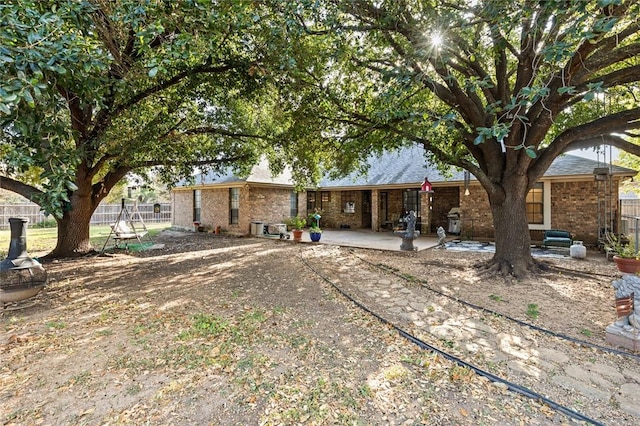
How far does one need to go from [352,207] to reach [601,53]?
12605 millimetres

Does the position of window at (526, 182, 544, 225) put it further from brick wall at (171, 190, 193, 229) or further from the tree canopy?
brick wall at (171, 190, 193, 229)

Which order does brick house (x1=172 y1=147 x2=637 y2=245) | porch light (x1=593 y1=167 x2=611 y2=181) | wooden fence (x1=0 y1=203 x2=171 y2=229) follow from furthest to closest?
wooden fence (x1=0 y1=203 x2=171 y2=229), brick house (x1=172 y1=147 x2=637 y2=245), porch light (x1=593 y1=167 x2=611 y2=181)

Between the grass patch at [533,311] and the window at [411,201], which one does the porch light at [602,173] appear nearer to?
the grass patch at [533,311]

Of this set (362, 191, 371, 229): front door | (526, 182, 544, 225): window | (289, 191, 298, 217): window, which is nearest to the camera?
(526, 182, 544, 225): window

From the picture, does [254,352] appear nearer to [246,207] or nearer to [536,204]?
[246,207]

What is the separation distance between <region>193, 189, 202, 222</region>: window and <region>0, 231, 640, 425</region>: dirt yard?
1043 cm

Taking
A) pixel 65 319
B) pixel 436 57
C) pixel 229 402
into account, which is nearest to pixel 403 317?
pixel 229 402

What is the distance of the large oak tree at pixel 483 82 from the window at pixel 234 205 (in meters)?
7.26

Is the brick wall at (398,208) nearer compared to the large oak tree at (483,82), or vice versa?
the large oak tree at (483,82)

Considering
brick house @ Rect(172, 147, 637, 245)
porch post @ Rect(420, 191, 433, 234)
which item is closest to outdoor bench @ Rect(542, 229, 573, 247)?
brick house @ Rect(172, 147, 637, 245)

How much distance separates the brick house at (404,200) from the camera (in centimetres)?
1048

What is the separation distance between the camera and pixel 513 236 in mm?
6961

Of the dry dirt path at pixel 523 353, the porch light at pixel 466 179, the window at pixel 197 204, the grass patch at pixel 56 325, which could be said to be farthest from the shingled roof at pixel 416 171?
the grass patch at pixel 56 325

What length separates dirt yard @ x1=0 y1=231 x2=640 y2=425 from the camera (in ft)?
8.20
